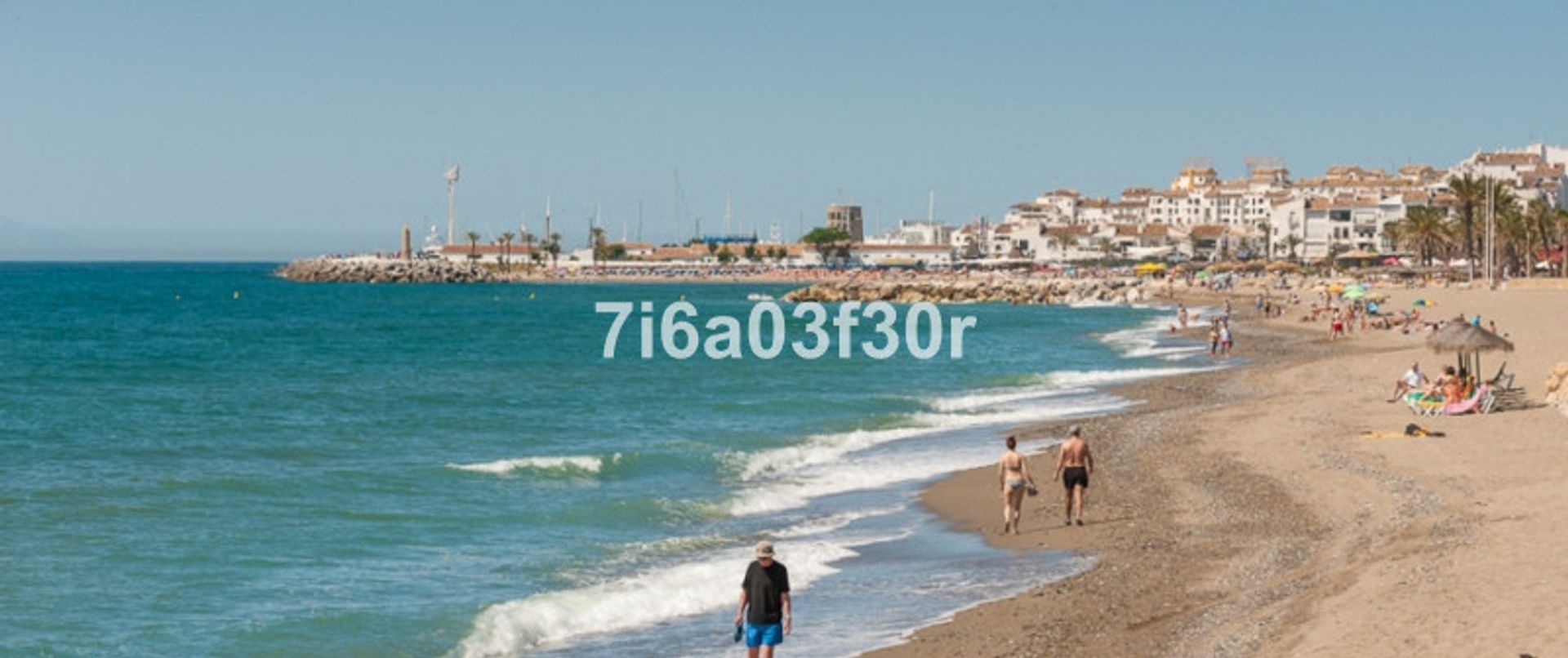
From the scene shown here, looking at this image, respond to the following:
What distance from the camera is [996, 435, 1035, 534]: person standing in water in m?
17.0

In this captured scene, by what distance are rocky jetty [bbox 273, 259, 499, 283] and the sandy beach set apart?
151 m

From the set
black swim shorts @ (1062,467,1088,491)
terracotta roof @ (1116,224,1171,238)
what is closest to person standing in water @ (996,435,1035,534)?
black swim shorts @ (1062,467,1088,491)

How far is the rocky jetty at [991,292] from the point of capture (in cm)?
10212

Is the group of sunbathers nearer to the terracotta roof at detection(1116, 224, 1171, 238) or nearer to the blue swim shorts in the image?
the blue swim shorts

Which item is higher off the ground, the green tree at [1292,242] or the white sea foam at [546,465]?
the green tree at [1292,242]

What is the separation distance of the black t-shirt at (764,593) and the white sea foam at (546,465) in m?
13.8

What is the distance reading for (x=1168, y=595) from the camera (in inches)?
527

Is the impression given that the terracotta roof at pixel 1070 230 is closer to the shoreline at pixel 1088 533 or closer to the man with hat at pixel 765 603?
the shoreline at pixel 1088 533

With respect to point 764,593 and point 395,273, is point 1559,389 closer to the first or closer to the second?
point 764,593

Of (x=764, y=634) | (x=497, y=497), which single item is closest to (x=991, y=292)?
(x=497, y=497)

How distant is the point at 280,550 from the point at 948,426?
14.7 metres

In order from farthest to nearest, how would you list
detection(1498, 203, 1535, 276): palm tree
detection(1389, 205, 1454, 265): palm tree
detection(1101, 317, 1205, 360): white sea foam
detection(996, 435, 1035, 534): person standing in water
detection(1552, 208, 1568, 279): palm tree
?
1. detection(1389, 205, 1454, 265): palm tree
2. detection(1498, 203, 1535, 276): palm tree
3. detection(1552, 208, 1568, 279): palm tree
4. detection(1101, 317, 1205, 360): white sea foam
5. detection(996, 435, 1035, 534): person standing in water

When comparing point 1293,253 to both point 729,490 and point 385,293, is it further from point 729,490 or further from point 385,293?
point 729,490

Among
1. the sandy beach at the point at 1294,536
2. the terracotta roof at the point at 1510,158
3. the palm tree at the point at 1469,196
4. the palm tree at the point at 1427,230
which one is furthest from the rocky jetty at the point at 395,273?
the sandy beach at the point at 1294,536
